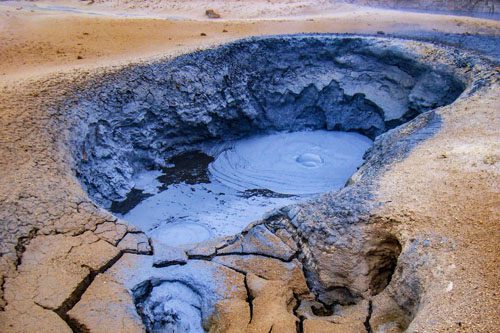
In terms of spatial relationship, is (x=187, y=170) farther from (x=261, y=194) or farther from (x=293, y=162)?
(x=293, y=162)

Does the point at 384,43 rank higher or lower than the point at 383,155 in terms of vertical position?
higher

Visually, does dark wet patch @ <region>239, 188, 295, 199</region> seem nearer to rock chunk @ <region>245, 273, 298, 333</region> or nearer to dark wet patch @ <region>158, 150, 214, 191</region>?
dark wet patch @ <region>158, 150, 214, 191</region>

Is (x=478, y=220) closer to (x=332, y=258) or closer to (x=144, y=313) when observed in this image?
(x=332, y=258)

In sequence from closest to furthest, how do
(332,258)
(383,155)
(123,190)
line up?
(332,258) → (383,155) → (123,190)

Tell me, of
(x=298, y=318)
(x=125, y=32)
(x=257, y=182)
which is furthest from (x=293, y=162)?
(x=298, y=318)

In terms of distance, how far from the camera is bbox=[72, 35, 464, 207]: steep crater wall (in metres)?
5.38

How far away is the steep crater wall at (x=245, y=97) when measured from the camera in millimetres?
5379

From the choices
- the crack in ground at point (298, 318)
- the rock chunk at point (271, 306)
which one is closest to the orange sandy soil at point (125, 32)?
the rock chunk at point (271, 306)

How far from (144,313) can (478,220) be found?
2.27 m

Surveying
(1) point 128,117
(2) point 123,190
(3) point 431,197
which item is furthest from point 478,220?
(1) point 128,117

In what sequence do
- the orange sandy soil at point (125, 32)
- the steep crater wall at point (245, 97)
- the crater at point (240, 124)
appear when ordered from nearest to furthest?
the crater at point (240, 124) → the steep crater wall at point (245, 97) → the orange sandy soil at point (125, 32)

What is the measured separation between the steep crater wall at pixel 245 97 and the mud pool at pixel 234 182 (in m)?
0.26

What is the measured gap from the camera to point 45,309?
8.55ft

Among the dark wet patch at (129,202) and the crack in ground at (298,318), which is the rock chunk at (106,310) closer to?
the crack in ground at (298,318)
